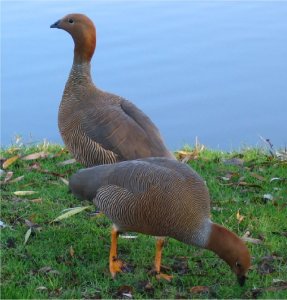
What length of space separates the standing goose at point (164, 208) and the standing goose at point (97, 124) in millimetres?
946

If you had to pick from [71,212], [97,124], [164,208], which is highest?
[97,124]

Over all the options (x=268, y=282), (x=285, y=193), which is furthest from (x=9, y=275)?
(x=285, y=193)

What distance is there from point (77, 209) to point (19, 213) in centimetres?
45

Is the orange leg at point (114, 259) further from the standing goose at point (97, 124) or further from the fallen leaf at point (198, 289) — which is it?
the standing goose at point (97, 124)

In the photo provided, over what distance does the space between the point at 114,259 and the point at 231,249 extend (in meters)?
0.80

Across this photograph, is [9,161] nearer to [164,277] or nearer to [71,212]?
[71,212]

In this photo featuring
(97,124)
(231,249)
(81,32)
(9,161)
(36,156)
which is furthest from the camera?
(36,156)

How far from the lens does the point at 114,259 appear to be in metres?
5.13

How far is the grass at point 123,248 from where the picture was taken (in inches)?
192

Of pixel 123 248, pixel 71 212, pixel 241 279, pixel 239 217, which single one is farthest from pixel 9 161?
pixel 241 279

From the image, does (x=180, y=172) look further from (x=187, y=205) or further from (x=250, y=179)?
(x=250, y=179)

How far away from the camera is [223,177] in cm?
691

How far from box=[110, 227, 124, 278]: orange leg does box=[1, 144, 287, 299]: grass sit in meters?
0.06

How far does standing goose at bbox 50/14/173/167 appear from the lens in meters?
6.10
